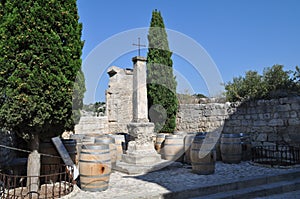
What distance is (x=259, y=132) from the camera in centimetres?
773

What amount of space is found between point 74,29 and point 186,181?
3.51 meters

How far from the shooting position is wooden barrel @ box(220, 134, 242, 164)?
6.16 metres

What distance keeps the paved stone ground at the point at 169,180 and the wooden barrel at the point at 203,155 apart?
15cm

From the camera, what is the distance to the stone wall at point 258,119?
22.9ft

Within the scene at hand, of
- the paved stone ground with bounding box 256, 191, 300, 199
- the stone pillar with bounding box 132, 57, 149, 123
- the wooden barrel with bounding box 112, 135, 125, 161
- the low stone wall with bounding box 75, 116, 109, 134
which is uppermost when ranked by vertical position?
the stone pillar with bounding box 132, 57, 149, 123

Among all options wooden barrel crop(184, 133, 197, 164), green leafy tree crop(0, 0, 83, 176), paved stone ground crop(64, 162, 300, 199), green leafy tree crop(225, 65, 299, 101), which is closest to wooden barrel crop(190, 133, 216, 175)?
paved stone ground crop(64, 162, 300, 199)

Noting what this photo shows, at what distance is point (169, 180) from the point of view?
4.79m

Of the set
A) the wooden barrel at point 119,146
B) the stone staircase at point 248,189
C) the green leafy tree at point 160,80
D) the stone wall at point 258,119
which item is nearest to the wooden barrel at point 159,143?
the wooden barrel at point 119,146

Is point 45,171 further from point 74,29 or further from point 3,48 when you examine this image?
point 74,29

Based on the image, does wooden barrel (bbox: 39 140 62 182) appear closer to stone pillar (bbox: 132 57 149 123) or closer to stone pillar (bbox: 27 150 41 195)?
stone pillar (bbox: 27 150 41 195)

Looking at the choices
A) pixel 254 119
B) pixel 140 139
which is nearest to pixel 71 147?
pixel 140 139

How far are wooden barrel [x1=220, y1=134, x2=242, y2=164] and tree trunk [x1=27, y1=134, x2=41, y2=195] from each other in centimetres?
434

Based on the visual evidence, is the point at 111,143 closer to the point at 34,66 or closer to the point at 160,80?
the point at 34,66

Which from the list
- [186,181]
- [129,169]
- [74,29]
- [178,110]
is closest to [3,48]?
[74,29]
